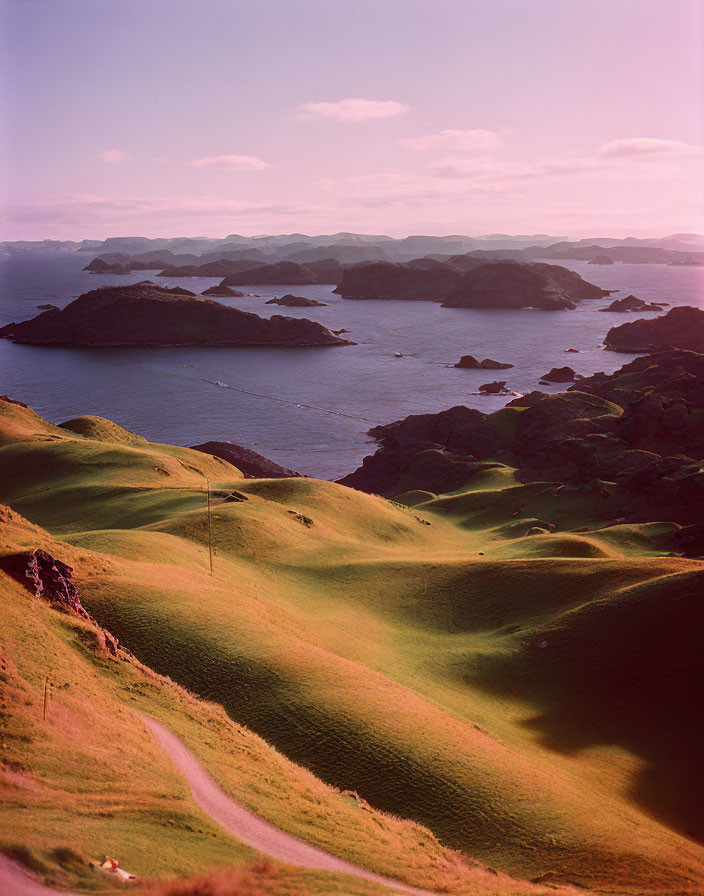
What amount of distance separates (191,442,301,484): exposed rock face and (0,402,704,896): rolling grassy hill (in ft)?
86.1

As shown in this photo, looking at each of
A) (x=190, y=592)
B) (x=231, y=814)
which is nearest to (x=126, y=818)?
(x=231, y=814)

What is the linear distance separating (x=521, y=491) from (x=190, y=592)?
49748 millimetres

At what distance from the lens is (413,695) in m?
29.8

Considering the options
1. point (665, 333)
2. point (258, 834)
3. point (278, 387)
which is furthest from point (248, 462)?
point (665, 333)

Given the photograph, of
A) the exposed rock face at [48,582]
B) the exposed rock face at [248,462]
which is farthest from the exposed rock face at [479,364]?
the exposed rock face at [48,582]

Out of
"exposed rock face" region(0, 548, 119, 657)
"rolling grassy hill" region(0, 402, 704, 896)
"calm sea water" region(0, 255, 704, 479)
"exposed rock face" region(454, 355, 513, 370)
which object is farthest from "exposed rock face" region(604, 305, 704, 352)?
"exposed rock face" region(0, 548, 119, 657)

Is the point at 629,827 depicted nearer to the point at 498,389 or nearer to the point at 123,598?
the point at 123,598

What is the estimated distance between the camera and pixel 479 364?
16962 cm

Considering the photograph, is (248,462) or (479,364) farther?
(479,364)

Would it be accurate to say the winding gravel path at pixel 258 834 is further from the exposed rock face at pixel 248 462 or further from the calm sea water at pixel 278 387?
the calm sea water at pixel 278 387

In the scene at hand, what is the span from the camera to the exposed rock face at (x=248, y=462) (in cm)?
8850

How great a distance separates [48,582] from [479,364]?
150739 millimetres

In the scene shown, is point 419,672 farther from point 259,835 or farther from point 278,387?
point 278,387

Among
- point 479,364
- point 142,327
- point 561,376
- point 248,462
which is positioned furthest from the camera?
point 142,327
